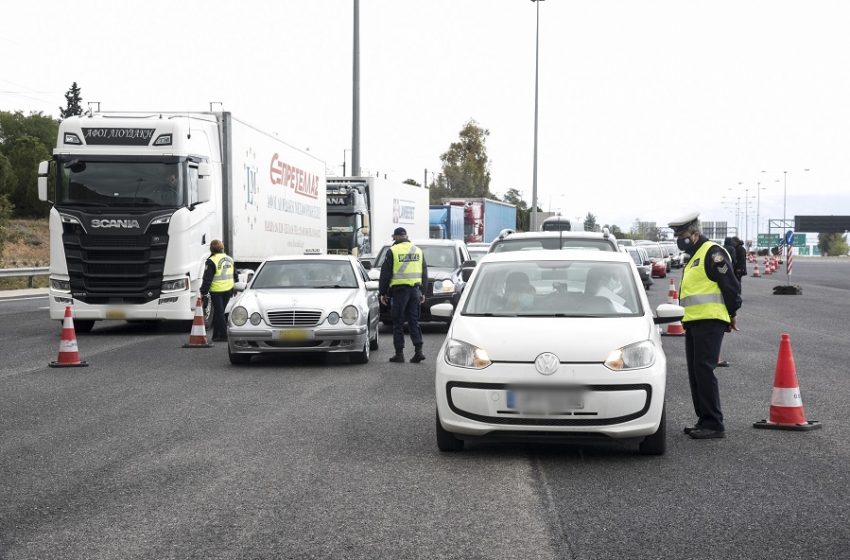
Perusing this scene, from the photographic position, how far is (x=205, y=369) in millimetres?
13164

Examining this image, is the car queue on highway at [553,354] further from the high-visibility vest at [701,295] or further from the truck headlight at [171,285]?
the truck headlight at [171,285]

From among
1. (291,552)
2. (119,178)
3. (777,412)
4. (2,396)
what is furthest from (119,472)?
(119,178)

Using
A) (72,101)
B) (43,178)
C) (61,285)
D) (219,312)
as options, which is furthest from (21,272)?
(72,101)

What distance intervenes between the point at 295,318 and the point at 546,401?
667 centimetres

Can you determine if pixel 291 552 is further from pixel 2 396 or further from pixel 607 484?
pixel 2 396

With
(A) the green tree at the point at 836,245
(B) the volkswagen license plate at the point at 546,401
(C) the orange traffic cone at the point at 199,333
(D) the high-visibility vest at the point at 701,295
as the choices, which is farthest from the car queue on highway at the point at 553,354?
(A) the green tree at the point at 836,245

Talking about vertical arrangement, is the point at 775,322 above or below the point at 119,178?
below

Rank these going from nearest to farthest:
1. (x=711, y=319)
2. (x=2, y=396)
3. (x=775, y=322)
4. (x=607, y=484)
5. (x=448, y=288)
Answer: (x=607, y=484), (x=711, y=319), (x=2, y=396), (x=448, y=288), (x=775, y=322)

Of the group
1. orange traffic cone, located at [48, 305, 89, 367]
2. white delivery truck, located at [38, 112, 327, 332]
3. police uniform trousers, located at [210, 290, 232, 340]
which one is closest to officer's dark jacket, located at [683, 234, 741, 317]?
orange traffic cone, located at [48, 305, 89, 367]

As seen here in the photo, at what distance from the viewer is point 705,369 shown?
27.1 ft

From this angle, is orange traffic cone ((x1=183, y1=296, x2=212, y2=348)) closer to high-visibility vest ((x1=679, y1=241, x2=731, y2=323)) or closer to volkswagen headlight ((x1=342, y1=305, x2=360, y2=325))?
volkswagen headlight ((x1=342, y1=305, x2=360, y2=325))

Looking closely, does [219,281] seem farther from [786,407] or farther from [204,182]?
[786,407]

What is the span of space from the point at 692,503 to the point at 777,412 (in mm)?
2909

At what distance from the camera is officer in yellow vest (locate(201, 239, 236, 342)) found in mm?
16484
